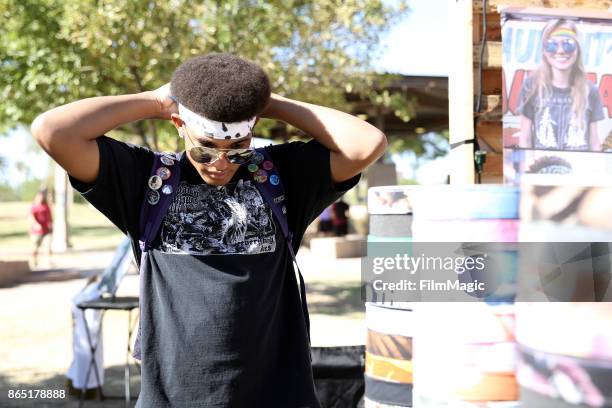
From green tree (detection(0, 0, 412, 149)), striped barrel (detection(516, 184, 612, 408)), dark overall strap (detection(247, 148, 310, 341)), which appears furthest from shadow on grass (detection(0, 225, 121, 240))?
striped barrel (detection(516, 184, 612, 408))

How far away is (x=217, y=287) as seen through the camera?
6.07 ft

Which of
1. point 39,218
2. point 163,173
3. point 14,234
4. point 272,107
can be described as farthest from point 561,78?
point 14,234

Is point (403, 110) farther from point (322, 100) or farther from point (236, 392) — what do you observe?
point (236, 392)

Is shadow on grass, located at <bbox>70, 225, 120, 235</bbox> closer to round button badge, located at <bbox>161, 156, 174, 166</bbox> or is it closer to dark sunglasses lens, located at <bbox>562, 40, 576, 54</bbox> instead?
dark sunglasses lens, located at <bbox>562, 40, 576, 54</bbox>

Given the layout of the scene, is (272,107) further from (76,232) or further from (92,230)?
(92,230)

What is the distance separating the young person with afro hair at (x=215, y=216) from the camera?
182 cm

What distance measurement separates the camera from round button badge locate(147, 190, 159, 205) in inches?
76.0

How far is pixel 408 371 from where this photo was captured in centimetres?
292

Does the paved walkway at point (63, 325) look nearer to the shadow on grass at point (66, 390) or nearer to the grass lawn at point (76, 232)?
the shadow on grass at point (66, 390)

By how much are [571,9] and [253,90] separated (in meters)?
2.59

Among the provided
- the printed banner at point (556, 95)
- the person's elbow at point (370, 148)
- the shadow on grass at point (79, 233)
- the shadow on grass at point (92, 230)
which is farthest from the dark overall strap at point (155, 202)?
the shadow on grass at point (92, 230)

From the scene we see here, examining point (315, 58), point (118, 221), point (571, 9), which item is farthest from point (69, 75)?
point (118, 221)

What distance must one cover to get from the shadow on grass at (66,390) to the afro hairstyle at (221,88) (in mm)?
4307

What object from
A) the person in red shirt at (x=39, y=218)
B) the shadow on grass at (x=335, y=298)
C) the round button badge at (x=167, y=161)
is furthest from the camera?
the person in red shirt at (x=39, y=218)
